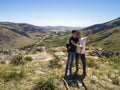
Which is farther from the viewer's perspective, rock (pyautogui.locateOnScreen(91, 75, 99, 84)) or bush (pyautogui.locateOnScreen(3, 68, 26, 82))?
rock (pyautogui.locateOnScreen(91, 75, 99, 84))

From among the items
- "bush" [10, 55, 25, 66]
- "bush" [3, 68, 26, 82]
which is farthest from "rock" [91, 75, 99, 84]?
"bush" [10, 55, 25, 66]

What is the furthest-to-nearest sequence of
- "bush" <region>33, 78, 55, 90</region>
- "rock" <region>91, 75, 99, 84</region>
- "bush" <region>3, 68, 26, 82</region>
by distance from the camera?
"rock" <region>91, 75, 99, 84</region>
"bush" <region>3, 68, 26, 82</region>
"bush" <region>33, 78, 55, 90</region>


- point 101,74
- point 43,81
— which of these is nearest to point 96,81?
point 101,74

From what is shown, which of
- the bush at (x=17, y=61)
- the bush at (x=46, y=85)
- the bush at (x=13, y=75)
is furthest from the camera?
the bush at (x=17, y=61)

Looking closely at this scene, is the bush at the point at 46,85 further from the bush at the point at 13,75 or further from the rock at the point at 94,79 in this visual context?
the rock at the point at 94,79

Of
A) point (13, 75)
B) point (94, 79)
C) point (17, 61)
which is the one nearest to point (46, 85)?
point (13, 75)

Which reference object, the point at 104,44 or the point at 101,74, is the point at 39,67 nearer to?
the point at 101,74

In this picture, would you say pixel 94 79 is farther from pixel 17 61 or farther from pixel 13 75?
pixel 17 61

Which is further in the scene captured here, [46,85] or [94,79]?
[94,79]

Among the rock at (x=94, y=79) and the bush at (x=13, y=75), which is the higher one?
the bush at (x=13, y=75)

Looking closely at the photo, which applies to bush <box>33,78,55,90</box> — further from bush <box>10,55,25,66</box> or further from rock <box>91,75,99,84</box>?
bush <box>10,55,25,66</box>

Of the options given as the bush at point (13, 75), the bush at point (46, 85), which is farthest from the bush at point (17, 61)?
the bush at point (46, 85)

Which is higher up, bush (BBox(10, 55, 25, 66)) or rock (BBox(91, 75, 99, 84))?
bush (BBox(10, 55, 25, 66))

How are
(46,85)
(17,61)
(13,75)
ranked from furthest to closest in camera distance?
(17,61)
(13,75)
(46,85)
